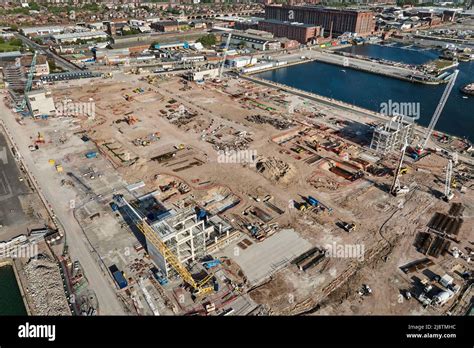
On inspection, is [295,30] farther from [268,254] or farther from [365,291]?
[365,291]

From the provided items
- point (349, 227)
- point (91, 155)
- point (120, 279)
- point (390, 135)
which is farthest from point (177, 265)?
point (390, 135)

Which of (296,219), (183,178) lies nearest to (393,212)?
(296,219)

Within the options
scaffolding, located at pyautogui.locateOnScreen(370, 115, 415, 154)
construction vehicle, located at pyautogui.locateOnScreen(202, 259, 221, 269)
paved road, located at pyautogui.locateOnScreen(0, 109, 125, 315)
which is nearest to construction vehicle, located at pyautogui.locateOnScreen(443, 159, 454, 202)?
scaffolding, located at pyautogui.locateOnScreen(370, 115, 415, 154)

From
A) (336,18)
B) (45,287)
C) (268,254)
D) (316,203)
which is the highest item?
(336,18)

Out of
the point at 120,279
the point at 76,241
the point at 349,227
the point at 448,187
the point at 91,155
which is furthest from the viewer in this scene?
the point at 91,155

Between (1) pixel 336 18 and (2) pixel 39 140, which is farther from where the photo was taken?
(1) pixel 336 18

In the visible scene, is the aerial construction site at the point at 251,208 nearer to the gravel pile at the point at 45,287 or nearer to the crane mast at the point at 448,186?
the crane mast at the point at 448,186

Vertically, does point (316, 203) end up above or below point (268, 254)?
above
